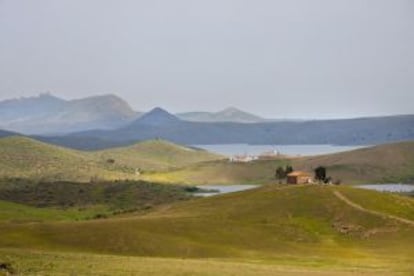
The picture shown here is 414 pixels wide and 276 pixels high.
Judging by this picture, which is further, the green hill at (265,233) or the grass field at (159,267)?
the green hill at (265,233)

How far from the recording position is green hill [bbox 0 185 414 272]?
58.9 metres

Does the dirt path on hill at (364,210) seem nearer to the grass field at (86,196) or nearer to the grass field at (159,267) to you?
the grass field at (159,267)

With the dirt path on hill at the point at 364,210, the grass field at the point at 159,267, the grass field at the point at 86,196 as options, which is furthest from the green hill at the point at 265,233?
the grass field at the point at 86,196

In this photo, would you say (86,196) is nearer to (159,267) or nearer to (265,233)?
(265,233)

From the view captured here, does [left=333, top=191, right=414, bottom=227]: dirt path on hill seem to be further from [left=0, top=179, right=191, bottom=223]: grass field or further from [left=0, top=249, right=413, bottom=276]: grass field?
[left=0, top=179, right=191, bottom=223]: grass field

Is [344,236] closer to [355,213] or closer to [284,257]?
[355,213]

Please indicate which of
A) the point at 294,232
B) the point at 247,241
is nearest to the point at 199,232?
the point at 247,241

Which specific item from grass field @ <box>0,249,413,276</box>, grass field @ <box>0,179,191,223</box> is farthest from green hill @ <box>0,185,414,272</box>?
grass field @ <box>0,179,191,223</box>

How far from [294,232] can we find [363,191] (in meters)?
24.9

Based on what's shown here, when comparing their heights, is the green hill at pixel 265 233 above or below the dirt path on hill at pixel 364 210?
below

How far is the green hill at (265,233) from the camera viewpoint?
58906mm

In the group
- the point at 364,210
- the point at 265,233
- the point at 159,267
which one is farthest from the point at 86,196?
the point at 159,267

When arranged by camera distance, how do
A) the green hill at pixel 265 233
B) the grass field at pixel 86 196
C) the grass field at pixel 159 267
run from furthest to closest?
the grass field at pixel 86 196, the green hill at pixel 265 233, the grass field at pixel 159 267

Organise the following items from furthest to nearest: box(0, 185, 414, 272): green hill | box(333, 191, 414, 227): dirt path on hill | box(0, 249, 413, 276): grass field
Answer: box(333, 191, 414, 227): dirt path on hill < box(0, 185, 414, 272): green hill < box(0, 249, 413, 276): grass field
